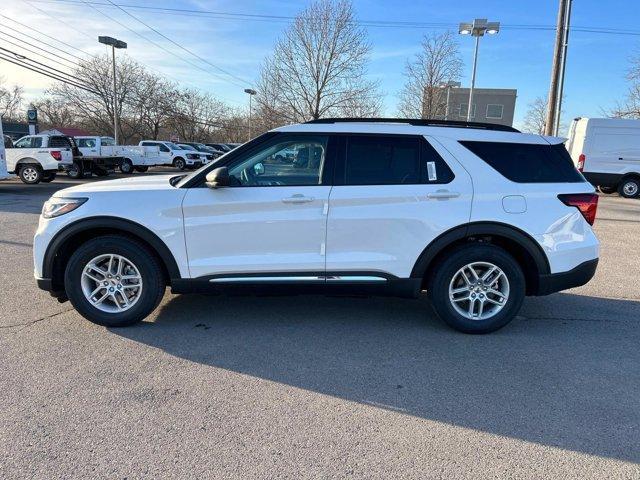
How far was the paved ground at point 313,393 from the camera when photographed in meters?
2.64

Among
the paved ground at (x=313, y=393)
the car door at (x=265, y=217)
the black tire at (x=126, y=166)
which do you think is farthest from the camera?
the black tire at (x=126, y=166)

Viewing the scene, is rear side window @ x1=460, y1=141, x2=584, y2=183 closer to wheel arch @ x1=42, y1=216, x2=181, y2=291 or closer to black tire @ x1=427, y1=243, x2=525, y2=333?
black tire @ x1=427, y1=243, x2=525, y2=333

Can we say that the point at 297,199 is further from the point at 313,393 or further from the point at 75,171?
the point at 75,171

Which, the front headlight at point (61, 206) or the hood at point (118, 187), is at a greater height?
the hood at point (118, 187)

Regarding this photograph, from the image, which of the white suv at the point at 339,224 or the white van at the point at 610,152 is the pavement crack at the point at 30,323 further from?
the white van at the point at 610,152

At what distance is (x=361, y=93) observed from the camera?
2695cm

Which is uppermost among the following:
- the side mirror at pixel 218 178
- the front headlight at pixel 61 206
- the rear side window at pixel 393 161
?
the rear side window at pixel 393 161

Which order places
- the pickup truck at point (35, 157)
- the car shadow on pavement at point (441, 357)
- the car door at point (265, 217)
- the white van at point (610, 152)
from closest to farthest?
the car shadow on pavement at point (441, 357) → the car door at point (265, 217) → the white van at point (610, 152) → the pickup truck at point (35, 157)

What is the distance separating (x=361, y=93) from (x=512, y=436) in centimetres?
2577

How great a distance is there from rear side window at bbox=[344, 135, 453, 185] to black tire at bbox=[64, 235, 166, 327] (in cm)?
190

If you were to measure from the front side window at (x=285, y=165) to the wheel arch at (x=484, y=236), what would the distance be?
1.16 meters

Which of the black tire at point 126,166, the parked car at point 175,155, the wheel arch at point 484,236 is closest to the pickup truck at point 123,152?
the black tire at point 126,166

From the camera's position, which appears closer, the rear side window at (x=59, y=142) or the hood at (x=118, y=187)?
the hood at (x=118, y=187)

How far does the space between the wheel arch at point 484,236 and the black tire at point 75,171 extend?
806 inches
